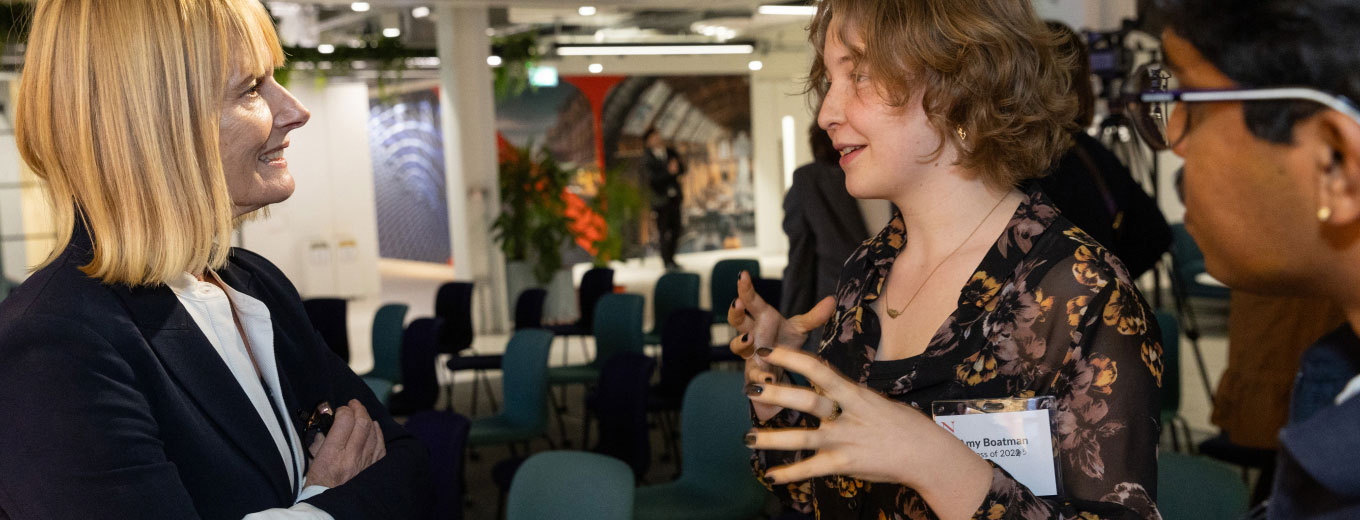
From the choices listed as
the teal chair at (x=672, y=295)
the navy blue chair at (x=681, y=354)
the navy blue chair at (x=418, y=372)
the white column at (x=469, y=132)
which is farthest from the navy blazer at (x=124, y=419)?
the white column at (x=469, y=132)

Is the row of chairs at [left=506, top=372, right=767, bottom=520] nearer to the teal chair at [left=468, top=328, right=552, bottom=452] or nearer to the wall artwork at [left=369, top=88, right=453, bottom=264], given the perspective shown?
the teal chair at [left=468, top=328, right=552, bottom=452]

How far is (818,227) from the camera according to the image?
324cm

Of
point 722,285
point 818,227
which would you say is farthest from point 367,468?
point 722,285

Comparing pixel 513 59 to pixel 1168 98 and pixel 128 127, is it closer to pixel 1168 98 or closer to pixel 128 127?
pixel 128 127

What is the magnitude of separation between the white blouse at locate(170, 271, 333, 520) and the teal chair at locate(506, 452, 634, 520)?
1.32m

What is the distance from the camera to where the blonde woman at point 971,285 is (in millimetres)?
1171

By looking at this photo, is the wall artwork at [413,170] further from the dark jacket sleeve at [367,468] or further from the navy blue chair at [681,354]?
the dark jacket sleeve at [367,468]

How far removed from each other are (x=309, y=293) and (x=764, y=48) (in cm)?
755

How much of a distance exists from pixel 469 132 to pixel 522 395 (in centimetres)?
522

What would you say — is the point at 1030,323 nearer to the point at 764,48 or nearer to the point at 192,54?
the point at 192,54

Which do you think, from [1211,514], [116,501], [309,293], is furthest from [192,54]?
[309,293]

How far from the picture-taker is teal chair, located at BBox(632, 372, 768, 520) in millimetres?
3525

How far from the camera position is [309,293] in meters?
13.1

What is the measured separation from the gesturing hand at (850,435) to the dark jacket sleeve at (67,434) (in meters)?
0.63
